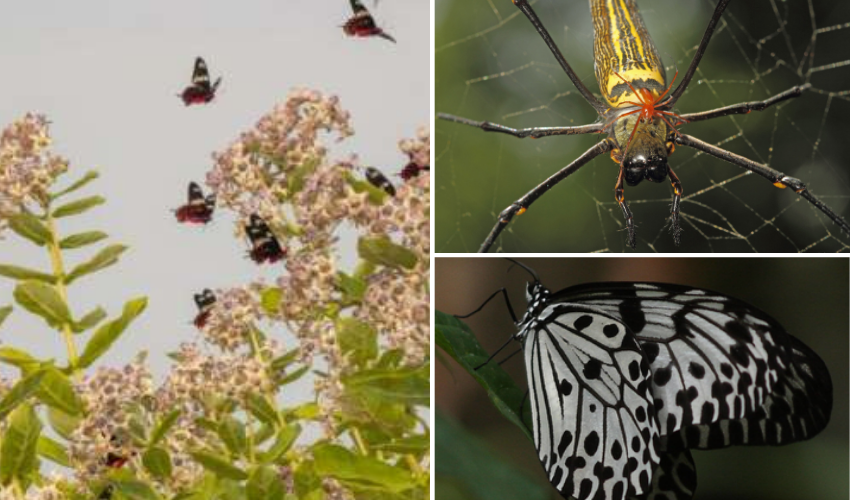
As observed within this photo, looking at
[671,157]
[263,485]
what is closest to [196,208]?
[263,485]

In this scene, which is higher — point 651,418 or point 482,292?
point 482,292

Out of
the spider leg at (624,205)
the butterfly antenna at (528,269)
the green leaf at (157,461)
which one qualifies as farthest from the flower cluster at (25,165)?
the spider leg at (624,205)

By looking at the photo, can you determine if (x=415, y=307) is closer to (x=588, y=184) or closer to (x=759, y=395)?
(x=588, y=184)

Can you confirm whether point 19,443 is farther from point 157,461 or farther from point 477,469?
point 477,469

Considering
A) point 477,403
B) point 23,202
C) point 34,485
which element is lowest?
point 34,485

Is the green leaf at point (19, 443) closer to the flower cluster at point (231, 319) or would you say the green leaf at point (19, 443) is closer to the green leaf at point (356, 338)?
the flower cluster at point (231, 319)

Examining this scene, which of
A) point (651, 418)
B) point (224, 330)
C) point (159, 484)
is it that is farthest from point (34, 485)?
point (651, 418)

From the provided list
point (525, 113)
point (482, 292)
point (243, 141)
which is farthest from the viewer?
point (243, 141)
